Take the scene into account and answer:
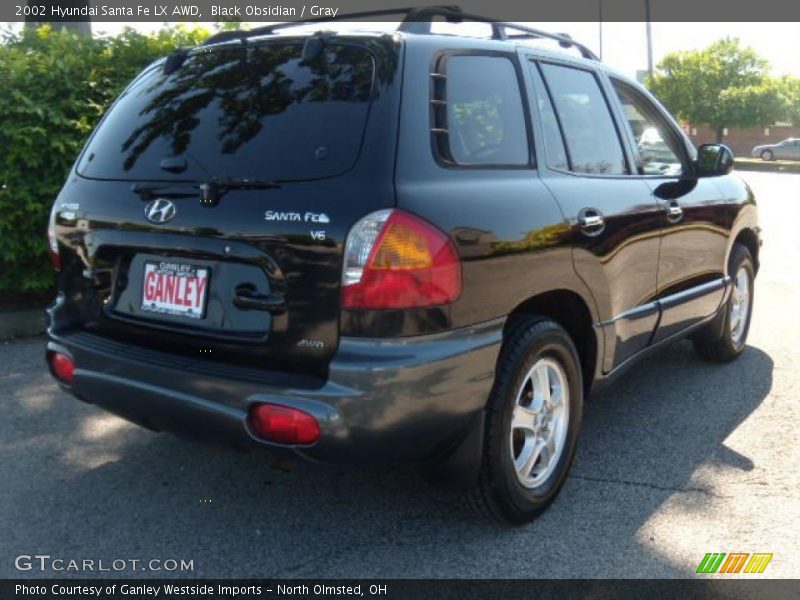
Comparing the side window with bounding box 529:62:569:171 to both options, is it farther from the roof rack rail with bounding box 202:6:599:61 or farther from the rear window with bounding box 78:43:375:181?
the rear window with bounding box 78:43:375:181

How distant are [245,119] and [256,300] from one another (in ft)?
2.26

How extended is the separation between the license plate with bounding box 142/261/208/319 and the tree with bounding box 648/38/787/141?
5102cm

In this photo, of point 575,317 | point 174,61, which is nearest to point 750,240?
point 575,317

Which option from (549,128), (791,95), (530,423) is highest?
(791,95)

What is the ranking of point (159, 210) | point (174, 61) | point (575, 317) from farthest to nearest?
point (575, 317), point (174, 61), point (159, 210)

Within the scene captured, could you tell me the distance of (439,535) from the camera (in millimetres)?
3178

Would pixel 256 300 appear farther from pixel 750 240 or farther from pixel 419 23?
pixel 750 240

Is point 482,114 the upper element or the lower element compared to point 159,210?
upper

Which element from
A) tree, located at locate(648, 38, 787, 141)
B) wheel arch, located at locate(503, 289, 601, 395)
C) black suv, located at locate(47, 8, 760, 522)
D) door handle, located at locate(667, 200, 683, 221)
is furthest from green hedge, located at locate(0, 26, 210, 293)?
tree, located at locate(648, 38, 787, 141)

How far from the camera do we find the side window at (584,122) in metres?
3.60

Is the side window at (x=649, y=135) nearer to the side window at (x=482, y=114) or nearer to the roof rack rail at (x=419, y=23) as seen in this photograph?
the roof rack rail at (x=419, y=23)

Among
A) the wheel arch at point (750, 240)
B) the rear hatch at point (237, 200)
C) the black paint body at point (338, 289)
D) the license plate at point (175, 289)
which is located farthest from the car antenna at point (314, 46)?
the wheel arch at point (750, 240)

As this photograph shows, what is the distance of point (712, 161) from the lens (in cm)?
471

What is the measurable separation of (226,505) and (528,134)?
1970mm
